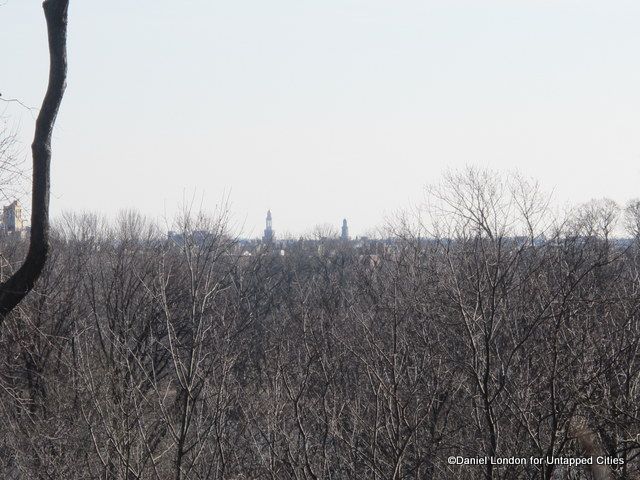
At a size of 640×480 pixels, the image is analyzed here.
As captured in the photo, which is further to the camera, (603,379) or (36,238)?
(603,379)

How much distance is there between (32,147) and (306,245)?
61.8 meters

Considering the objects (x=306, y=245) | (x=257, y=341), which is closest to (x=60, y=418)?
(x=257, y=341)

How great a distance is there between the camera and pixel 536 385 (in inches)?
395

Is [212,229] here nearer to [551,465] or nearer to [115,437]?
[115,437]

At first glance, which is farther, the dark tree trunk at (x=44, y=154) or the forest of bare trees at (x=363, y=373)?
the forest of bare trees at (x=363, y=373)

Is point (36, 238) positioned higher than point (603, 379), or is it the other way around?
point (36, 238)

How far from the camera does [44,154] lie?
5.86 m

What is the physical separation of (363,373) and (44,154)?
9215 millimetres

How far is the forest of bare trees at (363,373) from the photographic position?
27.8 feet

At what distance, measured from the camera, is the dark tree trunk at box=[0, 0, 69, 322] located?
585 centimetres

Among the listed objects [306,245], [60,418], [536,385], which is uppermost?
[306,245]

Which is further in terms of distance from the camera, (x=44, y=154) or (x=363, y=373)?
(x=363, y=373)

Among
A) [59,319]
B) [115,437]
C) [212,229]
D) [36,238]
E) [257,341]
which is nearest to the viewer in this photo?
[36,238]

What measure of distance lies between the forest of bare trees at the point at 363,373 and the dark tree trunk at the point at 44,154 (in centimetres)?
116
